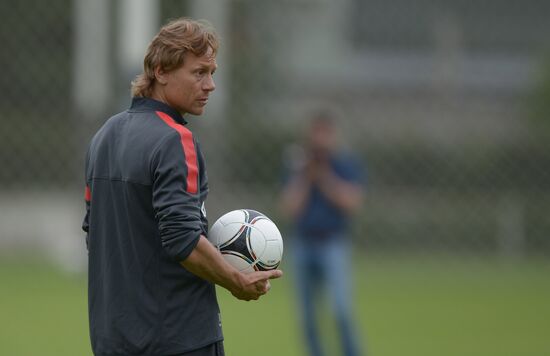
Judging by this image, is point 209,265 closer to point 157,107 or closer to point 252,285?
point 252,285

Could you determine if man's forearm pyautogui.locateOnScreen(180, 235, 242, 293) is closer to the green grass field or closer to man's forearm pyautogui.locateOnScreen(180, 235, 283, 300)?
man's forearm pyautogui.locateOnScreen(180, 235, 283, 300)

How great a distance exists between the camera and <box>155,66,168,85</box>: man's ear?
4.45 meters

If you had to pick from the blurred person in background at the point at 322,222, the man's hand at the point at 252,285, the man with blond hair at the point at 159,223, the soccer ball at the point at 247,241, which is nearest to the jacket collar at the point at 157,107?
the man with blond hair at the point at 159,223

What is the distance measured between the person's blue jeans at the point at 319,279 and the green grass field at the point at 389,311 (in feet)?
1.12

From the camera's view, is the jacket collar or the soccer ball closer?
the jacket collar

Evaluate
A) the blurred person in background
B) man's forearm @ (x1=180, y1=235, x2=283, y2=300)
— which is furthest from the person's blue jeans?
man's forearm @ (x1=180, y1=235, x2=283, y2=300)

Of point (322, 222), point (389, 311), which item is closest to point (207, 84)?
point (322, 222)

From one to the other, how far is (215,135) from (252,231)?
27.2 feet

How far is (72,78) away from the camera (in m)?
14.5

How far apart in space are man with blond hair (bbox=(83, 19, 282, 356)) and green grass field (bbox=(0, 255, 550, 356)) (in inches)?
191

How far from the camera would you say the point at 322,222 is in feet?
30.0

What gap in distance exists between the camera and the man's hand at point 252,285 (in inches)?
170

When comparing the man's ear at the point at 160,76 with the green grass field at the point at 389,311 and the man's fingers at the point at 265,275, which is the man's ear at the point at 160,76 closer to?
the man's fingers at the point at 265,275

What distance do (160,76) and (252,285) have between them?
93cm
